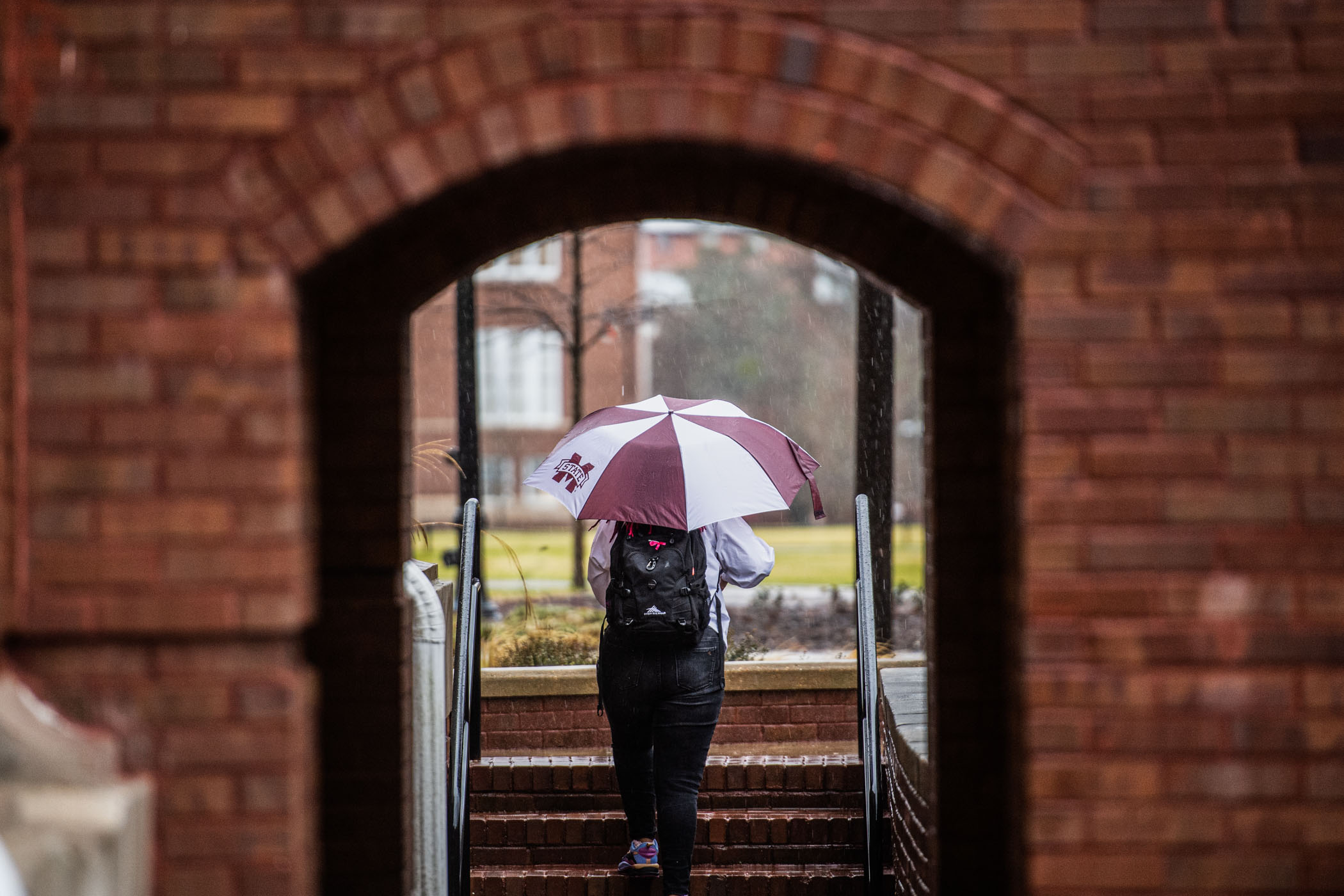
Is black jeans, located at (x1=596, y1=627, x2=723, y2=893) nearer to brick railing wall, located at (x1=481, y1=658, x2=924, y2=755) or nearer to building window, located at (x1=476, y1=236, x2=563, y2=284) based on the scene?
brick railing wall, located at (x1=481, y1=658, x2=924, y2=755)

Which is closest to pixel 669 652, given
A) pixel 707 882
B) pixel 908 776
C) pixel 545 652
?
pixel 908 776

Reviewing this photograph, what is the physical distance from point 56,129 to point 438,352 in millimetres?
19853

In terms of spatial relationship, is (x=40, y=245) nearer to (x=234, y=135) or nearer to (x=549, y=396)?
(x=234, y=135)

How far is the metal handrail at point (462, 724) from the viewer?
4016 millimetres

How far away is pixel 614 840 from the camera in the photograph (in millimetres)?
5125

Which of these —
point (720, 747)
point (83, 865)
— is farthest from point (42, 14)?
point (720, 747)

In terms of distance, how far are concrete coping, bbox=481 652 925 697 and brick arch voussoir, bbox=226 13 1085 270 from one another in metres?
4.48

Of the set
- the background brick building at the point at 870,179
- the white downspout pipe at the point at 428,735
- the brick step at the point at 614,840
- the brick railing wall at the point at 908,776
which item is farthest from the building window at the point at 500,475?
the background brick building at the point at 870,179

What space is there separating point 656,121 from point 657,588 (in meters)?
2.07

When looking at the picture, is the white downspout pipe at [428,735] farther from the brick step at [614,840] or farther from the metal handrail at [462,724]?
the brick step at [614,840]

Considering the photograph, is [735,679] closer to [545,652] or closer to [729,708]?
[729,708]

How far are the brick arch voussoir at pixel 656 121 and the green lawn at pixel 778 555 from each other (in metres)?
4.93

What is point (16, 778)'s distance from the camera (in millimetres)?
2289

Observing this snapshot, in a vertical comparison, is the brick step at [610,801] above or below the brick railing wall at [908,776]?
below
